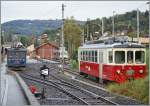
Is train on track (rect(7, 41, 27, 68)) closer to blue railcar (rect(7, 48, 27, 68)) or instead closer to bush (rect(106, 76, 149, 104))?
blue railcar (rect(7, 48, 27, 68))

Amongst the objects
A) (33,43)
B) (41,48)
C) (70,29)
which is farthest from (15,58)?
(33,43)

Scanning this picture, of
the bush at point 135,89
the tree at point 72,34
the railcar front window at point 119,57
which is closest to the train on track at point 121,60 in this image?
the railcar front window at point 119,57

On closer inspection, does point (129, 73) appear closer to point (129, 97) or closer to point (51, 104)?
point (129, 97)

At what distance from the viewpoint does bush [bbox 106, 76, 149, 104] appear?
18.3 metres

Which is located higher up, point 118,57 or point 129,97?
point 118,57

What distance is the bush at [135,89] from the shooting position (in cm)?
1827

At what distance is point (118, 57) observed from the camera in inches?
944

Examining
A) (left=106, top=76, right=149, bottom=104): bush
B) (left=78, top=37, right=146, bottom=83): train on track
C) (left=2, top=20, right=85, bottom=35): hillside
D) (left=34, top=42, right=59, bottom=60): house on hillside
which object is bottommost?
(left=34, top=42, right=59, bottom=60): house on hillside

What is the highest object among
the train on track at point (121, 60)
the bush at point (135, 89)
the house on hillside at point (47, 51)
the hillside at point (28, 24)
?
the hillside at point (28, 24)

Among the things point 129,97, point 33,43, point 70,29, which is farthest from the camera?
point 33,43

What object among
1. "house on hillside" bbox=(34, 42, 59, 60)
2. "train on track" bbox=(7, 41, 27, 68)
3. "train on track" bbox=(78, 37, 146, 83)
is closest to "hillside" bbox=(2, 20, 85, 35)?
"house on hillside" bbox=(34, 42, 59, 60)

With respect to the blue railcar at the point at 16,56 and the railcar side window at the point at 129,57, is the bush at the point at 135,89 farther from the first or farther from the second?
the blue railcar at the point at 16,56

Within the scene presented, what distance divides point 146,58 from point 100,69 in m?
2.73

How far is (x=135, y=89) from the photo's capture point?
64.8ft
